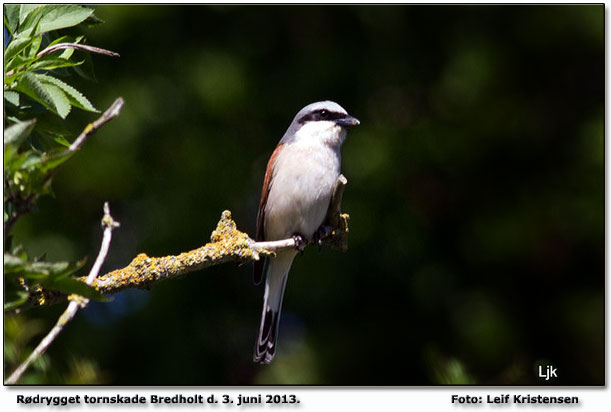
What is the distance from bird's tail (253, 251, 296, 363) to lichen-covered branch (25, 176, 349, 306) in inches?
53.9

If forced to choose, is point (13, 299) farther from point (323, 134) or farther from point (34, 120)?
point (323, 134)

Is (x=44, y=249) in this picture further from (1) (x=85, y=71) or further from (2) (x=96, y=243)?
(1) (x=85, y=71)

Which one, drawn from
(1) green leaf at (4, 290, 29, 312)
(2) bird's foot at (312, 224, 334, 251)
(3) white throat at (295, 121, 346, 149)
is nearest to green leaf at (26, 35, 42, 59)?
(1) green leaf at (4, 290, 29, 312)

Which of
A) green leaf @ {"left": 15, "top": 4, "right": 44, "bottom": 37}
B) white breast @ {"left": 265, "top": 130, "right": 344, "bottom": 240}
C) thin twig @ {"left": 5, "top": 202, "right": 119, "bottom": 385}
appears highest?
green leaf @ {"left": 15, "top": 4, "right": 44, "bottom": 37}

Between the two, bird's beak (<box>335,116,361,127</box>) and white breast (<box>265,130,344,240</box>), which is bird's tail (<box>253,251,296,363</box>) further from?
bird's beak (<box>335,116,361,127</box>)

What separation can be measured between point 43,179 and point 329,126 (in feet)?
10.1

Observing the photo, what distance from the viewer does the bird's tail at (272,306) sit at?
4789 millimetres

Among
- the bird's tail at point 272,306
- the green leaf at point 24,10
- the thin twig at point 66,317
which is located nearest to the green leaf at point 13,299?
the thin twig at point 66,317

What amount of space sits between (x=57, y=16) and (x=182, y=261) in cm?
103

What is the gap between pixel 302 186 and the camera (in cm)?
471

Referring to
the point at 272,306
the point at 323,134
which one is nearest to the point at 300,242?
the point at 272,306

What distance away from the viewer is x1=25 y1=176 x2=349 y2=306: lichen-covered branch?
2.82 meters

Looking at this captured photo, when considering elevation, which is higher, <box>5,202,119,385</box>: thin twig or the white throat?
<box>5,202,119,385</box>: thin twig

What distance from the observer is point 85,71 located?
3.14 m
